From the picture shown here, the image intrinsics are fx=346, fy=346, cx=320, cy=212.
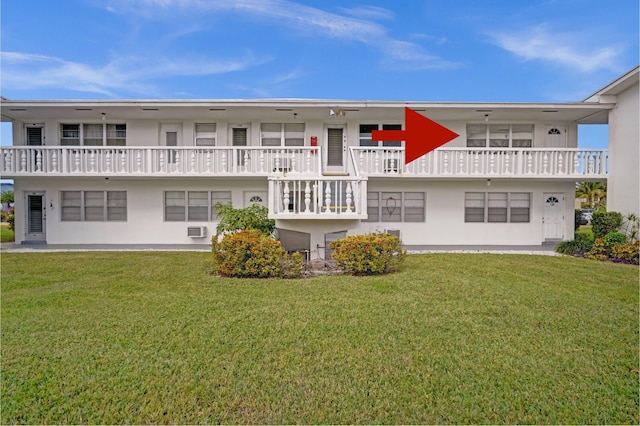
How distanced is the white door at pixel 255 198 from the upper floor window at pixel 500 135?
27.0ft

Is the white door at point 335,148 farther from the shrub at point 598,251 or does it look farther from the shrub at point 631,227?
the shrub at point 631,227

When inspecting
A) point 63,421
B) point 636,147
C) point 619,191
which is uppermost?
point 636,147

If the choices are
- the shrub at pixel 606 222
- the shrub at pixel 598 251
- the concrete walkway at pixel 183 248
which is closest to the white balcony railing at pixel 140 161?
the concrete walkway at pixel 183 248

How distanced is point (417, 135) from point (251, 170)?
6634 millimetres

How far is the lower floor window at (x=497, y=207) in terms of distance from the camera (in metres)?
13.4

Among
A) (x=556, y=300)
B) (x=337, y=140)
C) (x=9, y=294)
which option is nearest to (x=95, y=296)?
(x=9, y=294)

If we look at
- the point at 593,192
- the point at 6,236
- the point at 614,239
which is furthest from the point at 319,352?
the point at 593,192

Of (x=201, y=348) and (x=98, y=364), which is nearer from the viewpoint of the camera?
(x=98, y=364)

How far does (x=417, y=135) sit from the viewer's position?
13.7 meters

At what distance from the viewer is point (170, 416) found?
2891 millimetres

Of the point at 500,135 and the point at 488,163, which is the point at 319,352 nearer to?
the point at 488,163

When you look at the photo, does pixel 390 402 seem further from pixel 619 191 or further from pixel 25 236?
pixel 25 236

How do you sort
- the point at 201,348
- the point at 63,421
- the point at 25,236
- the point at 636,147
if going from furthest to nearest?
the point at 25,236 < the point at 636,147 < the point at 201,348 < the point at 63,421

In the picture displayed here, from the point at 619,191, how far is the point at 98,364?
49.5 ft
